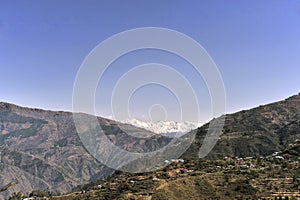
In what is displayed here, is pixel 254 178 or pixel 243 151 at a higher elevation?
pixel 243 151

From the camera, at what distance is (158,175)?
6931cm

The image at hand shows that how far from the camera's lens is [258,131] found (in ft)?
505

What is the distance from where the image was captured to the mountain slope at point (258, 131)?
130625 millimetres

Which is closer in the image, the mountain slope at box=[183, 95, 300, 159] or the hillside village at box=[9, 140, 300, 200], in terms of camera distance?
the hillside village at box=[9, 140, 300, 200]

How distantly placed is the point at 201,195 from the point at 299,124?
371ft

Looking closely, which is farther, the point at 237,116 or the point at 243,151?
the point at 237,116


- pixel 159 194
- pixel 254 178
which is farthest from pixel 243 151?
pixel 159 194

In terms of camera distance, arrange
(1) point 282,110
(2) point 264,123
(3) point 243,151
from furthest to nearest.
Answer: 1. (1) point 282,110
2. (2) point 264,123
3. (3) point 243,151

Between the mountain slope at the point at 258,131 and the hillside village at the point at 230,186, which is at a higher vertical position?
the mountain slope at the point at 258,131

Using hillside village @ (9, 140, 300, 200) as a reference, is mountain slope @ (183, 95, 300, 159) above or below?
above

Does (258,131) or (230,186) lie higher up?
(258,131)

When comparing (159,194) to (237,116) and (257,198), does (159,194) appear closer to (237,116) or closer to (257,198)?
(257,198)

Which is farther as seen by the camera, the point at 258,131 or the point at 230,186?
the point at 258,131

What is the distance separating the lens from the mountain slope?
130625 millimetres
